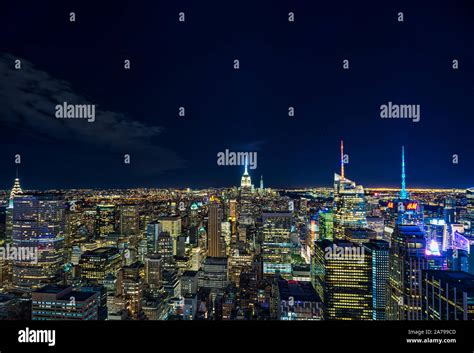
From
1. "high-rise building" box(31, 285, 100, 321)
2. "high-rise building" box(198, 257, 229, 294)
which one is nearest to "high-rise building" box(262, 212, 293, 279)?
"high-rise building" box(198, 257, 229, 294)

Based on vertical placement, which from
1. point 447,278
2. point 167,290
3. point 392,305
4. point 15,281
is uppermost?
point 447,278

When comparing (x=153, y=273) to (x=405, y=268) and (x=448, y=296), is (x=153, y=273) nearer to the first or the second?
Result: (x=405, y=268)

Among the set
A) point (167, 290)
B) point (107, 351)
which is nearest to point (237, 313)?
point (167, 290)

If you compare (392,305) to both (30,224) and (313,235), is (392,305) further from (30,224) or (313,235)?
(30,224)

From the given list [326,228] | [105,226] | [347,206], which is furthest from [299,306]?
[105,226]

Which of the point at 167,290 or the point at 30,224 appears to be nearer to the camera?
the point at 30,224

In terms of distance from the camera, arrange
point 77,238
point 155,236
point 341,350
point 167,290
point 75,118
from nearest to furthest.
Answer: point 341,350 → point 75,118 → point 167,290 → point 77,238 → point 155,236

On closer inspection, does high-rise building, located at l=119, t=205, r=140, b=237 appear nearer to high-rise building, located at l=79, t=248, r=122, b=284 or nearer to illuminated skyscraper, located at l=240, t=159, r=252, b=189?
high-rise building, located at l=79, t=248, r=122, b=284
